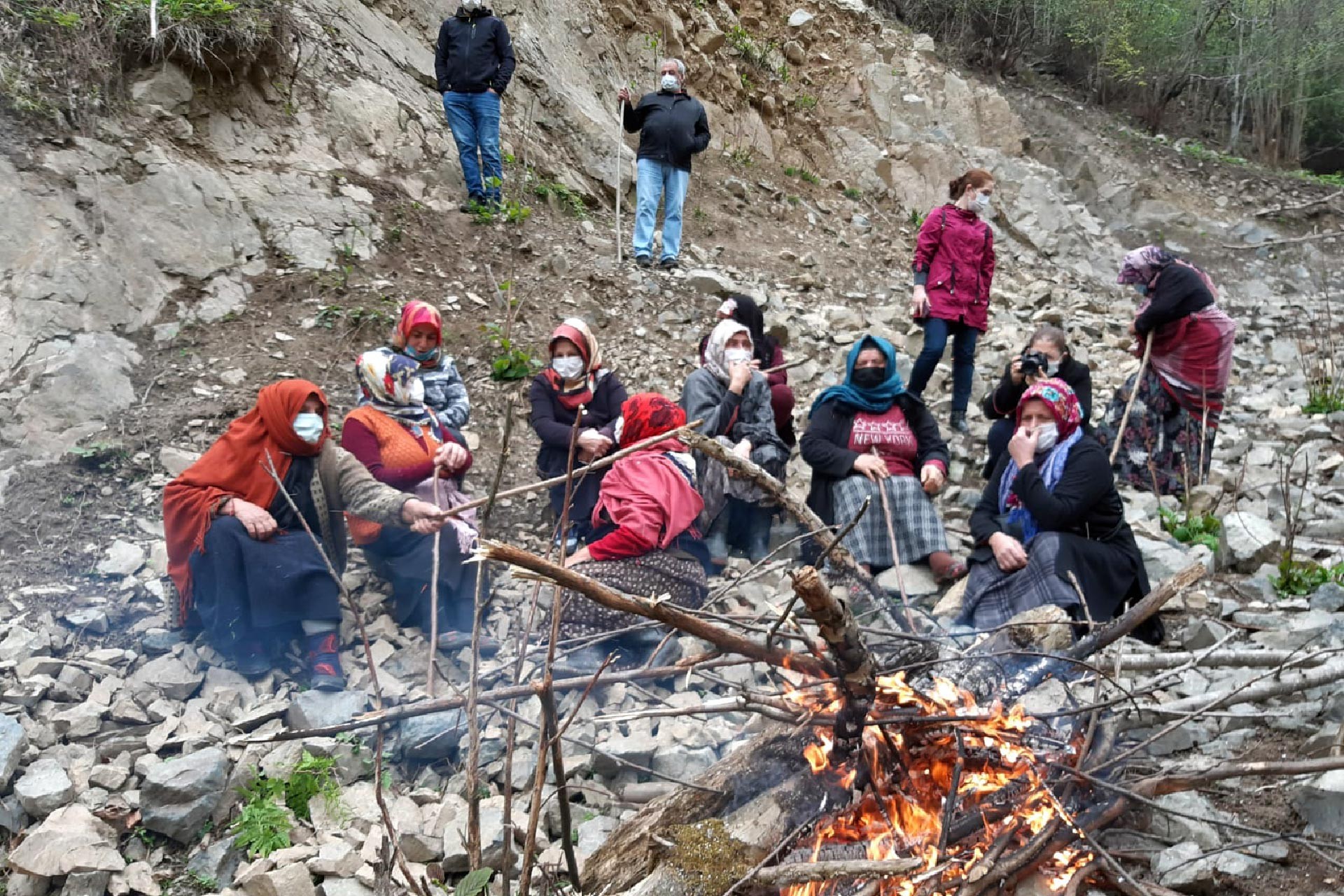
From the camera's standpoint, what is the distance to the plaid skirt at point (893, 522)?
4590 millimetres

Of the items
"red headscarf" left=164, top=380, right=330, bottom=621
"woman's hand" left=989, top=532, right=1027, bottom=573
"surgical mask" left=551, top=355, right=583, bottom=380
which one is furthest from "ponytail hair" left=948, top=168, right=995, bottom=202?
"red headscarf" left=164, top=380, right=330, bottom=621

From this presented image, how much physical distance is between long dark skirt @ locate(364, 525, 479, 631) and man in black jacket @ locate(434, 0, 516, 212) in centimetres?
450

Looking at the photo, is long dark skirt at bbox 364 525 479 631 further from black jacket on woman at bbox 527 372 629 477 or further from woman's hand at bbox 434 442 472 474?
black jacket on woman at bbox 527 372 629 477

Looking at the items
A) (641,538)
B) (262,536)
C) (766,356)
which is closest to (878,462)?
(766,356)

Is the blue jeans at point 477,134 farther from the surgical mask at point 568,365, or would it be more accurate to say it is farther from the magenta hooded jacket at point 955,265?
the magenta hooded jacket at point 955,265

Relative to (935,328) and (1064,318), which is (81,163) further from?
(1064,318)

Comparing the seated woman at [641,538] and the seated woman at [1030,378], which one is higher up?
the seated woman at [1030,378]

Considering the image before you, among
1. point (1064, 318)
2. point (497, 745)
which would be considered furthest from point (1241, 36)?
point (497, 745)

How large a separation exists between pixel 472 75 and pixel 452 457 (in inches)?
180

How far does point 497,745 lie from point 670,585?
1078mm

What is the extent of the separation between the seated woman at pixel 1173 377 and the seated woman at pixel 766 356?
204cm

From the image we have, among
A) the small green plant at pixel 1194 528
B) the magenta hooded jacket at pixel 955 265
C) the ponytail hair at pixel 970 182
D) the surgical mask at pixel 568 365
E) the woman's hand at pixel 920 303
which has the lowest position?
the small green plant at pixel 1194 528

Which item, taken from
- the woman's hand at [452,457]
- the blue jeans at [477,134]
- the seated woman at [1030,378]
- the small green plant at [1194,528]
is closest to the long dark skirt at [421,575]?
the woman's hand at [452,457]

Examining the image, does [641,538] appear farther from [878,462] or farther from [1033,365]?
[1033,365]
